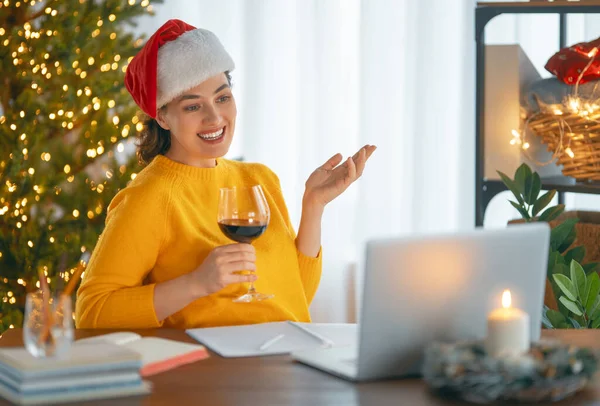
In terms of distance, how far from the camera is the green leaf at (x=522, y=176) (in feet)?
7.47

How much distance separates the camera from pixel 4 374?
3.98 feet

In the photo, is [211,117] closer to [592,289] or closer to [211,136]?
[211,136]

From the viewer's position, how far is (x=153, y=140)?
6.63 ft

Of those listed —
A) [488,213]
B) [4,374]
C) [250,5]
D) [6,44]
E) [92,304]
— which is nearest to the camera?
[4,374]

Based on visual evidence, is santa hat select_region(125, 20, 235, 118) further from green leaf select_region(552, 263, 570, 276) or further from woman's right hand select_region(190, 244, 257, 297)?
green leaf select_region(552, 263, 570, 276)

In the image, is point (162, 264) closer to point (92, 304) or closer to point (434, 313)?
point (92, 304)

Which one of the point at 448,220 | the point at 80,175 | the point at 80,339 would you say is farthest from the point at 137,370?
the point at 448,220

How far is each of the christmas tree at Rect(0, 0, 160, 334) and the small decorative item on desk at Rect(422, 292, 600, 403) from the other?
1.93m

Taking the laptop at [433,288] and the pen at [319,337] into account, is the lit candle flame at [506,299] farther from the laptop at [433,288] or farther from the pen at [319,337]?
the pen at [319,337]

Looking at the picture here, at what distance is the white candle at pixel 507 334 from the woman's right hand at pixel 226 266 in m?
0.54

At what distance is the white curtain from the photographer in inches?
142

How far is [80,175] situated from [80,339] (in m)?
1.60

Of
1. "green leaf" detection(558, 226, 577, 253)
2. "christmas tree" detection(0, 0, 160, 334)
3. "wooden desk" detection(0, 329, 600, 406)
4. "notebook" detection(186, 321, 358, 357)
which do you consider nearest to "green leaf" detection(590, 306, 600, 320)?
"green leaf" detection(558, 226, 577, 253)

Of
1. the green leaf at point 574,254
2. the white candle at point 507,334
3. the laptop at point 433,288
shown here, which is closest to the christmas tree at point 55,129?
the green leaf at point 574,254
